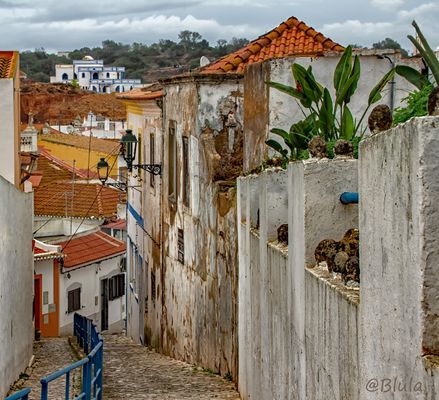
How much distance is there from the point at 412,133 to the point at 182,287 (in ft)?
52.3

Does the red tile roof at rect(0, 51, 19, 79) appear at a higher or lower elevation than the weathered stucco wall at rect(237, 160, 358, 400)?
higher

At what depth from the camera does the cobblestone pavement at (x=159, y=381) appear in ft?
47.7

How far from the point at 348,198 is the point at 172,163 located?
1461 centimetres

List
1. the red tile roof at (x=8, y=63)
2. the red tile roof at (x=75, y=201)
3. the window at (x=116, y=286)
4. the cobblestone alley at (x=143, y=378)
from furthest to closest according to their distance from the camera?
1. the red tile roof at (x=75, y=201)
2. the window at (x=116, y=286)
3. the red tile roof at (x=8, y=63)
4. the cobblestone alley at (x=143, y=378)

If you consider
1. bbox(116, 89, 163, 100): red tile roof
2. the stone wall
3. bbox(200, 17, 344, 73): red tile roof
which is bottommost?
the stone wall

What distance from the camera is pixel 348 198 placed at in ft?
24.6

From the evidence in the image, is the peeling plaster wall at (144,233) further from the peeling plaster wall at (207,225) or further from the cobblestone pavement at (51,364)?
the peeling plaster wall at (207,225)

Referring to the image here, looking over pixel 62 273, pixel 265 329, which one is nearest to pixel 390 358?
pixel 265 329

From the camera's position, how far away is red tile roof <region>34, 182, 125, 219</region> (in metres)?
38.1

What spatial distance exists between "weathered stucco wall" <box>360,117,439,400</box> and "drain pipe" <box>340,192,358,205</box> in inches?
58.7

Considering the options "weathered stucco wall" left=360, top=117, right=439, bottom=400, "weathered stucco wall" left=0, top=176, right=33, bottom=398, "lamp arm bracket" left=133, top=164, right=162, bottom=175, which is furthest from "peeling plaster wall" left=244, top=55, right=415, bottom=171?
"lamp arm bracket" left=133, top=164, right=162, bottom=175

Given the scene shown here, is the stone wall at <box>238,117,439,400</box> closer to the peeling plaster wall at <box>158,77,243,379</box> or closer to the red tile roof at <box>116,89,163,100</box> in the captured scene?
the peeling plaster wall at <box>158,77,243,379</box>

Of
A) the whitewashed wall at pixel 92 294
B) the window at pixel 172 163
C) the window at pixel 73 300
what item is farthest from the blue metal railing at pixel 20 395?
the window at pixel 73 300

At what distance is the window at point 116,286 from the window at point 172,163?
15.2 m
